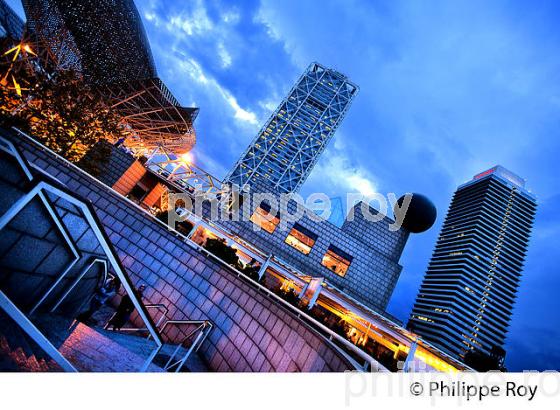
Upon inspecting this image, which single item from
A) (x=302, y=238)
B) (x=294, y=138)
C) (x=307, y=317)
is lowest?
(x=307, y=317)

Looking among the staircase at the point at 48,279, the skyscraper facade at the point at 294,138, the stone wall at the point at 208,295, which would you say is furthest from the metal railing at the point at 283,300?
the skyscraper facade at the point at 294,138

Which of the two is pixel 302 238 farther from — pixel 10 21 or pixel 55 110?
pixel 10 21

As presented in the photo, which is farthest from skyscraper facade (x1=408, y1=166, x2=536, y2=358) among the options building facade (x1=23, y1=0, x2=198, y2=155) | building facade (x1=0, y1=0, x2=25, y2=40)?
building facade (x1=0, y1=0, x2=25, y2=40)

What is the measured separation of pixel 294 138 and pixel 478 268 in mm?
86997

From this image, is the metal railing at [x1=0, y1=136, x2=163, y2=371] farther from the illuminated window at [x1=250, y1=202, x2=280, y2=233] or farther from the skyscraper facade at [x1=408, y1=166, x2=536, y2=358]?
the skyscraper facade at [x1=408, y1=166, x2=536, y2=358]

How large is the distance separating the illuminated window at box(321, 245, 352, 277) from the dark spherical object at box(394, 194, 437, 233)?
11615 mm

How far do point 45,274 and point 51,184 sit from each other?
210cm

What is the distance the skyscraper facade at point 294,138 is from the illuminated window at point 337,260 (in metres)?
29.2

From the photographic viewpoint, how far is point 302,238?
26094 mm

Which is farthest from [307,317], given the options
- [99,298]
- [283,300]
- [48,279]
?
[48,279]

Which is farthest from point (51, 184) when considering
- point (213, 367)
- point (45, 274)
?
point (213, 367)

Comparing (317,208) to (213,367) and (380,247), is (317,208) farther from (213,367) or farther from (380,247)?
(213,367)
